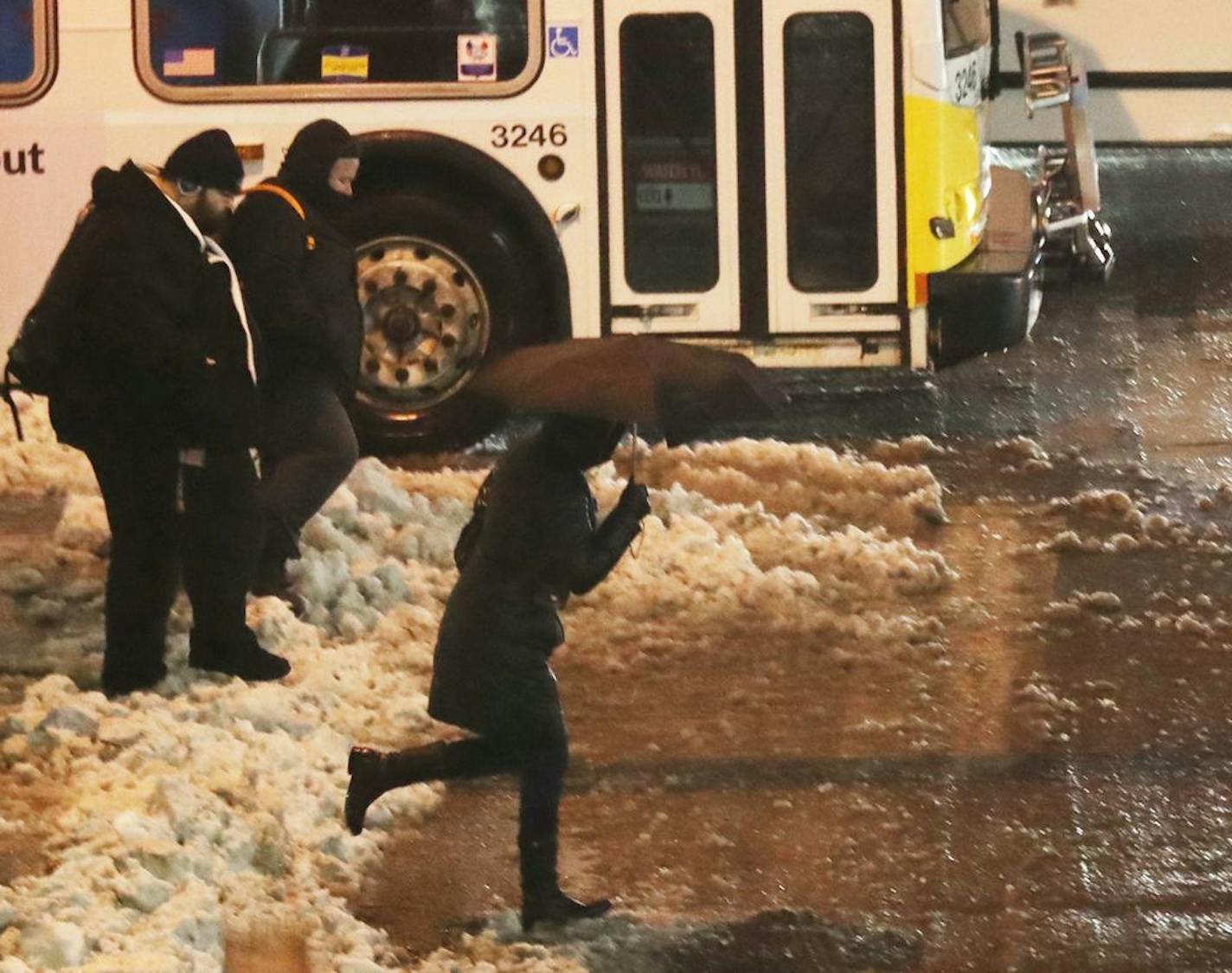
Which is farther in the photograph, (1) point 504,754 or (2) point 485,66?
(2) point 485,66

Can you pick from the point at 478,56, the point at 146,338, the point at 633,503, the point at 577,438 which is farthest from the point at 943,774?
the point at 478,56

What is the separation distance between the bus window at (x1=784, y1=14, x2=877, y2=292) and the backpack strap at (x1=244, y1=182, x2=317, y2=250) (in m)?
2.95

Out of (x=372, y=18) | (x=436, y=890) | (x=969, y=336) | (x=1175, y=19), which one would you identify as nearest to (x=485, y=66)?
(x=372, y=18)

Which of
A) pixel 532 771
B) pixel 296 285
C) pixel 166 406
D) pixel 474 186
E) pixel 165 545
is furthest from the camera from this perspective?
pixel 474 186

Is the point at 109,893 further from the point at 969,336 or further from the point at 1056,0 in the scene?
the point at 1056,0

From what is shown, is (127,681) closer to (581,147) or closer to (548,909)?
(548,909)

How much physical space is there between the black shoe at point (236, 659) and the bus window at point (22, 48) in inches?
145

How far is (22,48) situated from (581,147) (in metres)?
2.51

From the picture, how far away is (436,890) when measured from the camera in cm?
545

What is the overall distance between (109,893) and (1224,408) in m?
7.41

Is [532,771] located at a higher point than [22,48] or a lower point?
lower

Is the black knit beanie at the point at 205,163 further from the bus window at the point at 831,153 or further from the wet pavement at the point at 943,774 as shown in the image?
the bus window at the point at 831,153

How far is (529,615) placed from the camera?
197 inches

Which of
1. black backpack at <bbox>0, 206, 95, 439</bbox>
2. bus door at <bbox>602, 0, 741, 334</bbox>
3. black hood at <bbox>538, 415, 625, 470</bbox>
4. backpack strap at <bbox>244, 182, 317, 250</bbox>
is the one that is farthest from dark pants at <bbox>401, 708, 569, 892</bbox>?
bus door at <bbox>602, 0, 741, 334</bbox>
